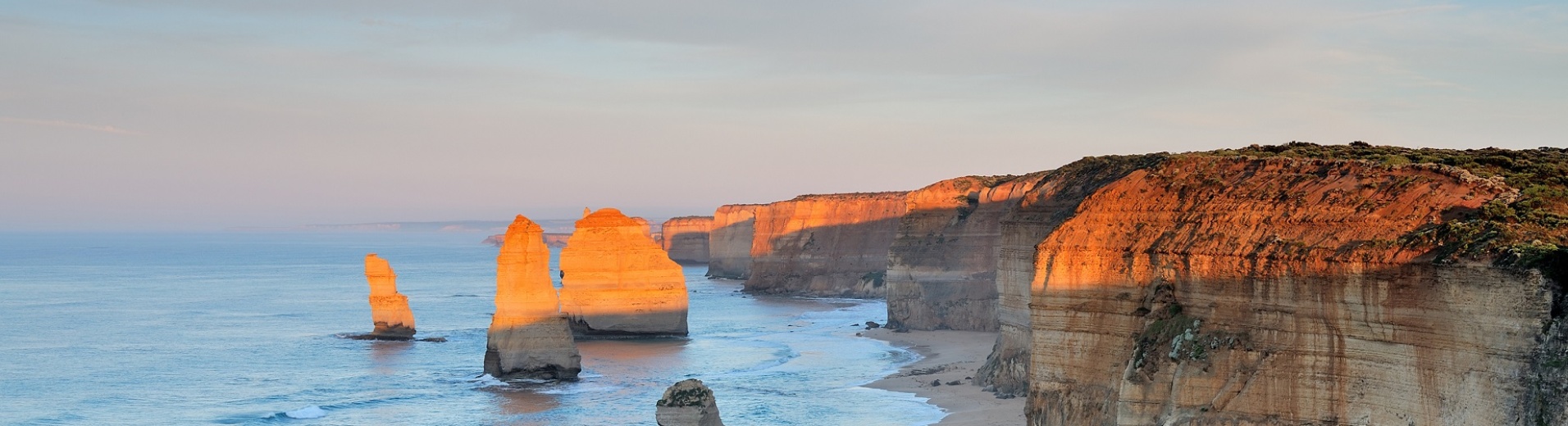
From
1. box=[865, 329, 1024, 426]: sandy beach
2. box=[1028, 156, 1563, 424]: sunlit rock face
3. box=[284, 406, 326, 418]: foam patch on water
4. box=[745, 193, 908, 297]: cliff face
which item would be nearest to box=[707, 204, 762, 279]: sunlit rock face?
box=[745, 193, 908, 297]: cliff face

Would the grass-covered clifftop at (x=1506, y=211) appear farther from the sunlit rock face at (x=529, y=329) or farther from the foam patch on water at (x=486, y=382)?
the foam patch on water at (x=486, y=382)

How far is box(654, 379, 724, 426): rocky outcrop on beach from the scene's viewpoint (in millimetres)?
28141

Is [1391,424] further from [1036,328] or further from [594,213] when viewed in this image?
[594,213]

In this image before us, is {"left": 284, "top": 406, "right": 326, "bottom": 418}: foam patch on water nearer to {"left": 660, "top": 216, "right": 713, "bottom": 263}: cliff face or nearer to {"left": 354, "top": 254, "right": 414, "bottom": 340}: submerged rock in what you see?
{"left": 354, "top": 254, "right": 414, "bottom": 340}: submerged rock

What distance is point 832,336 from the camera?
6681 cm

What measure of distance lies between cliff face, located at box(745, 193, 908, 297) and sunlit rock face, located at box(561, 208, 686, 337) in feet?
131

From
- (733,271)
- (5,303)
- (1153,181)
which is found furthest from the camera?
(733,271)

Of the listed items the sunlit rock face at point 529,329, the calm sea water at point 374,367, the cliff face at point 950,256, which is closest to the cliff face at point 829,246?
the calm sea water at point 374,367

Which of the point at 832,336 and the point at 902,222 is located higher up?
the point at 902,222

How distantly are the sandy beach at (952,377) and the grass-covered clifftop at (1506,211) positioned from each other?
13.2 metres

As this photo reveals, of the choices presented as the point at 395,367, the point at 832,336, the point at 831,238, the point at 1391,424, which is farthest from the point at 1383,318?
the point at 831,238

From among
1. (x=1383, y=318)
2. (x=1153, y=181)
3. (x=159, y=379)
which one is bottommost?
(x=159, y=379)

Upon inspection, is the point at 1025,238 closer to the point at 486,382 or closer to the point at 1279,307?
the point at 1279,307

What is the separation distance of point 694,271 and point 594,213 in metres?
104
